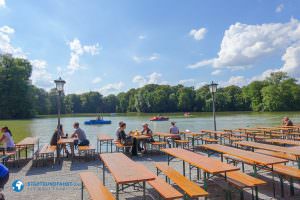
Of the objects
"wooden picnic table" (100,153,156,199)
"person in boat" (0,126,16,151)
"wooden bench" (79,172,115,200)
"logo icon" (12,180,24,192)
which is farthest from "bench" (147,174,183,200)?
"person in boat" (0,126,16,151)

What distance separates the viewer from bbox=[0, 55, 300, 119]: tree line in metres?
57.6

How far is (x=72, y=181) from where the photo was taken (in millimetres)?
6555

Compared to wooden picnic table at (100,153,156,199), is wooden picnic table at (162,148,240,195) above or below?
above

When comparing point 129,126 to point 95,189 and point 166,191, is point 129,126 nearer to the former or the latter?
point 95,189

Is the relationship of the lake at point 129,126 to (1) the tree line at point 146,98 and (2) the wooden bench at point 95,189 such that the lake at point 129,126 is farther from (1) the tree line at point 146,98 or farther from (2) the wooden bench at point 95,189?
(1) the tree line at point 146,98

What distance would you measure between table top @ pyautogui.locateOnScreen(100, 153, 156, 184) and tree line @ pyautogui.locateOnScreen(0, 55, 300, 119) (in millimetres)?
57793

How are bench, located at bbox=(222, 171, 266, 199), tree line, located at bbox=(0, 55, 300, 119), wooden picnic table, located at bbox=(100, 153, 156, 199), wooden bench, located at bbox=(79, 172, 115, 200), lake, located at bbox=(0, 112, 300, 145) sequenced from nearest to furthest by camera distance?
1. wooden picnic table, located at bbox=(100, 153, 156, 199)
2. wooden bench, located at bbox=(79, 172, 115, 200)
3. bench, located at bbox=(222, 171, 266, 199)
4. lake, located at bbox=(0, 112, 300, 145)
5. tree line, located at bbox=(0, 55, 300, 119)

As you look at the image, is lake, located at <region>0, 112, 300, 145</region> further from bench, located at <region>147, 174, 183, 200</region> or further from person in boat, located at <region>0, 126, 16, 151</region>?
bench, located at <region>147, 174, 183, 200</region>

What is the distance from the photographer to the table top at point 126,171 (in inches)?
143

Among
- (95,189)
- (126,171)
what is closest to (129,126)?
(95,189)

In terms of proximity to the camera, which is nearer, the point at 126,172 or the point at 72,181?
the point at 126,172

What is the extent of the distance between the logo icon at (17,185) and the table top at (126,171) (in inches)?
96.8

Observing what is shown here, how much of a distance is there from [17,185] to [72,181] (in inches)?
51.8

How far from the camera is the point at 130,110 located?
108 m
